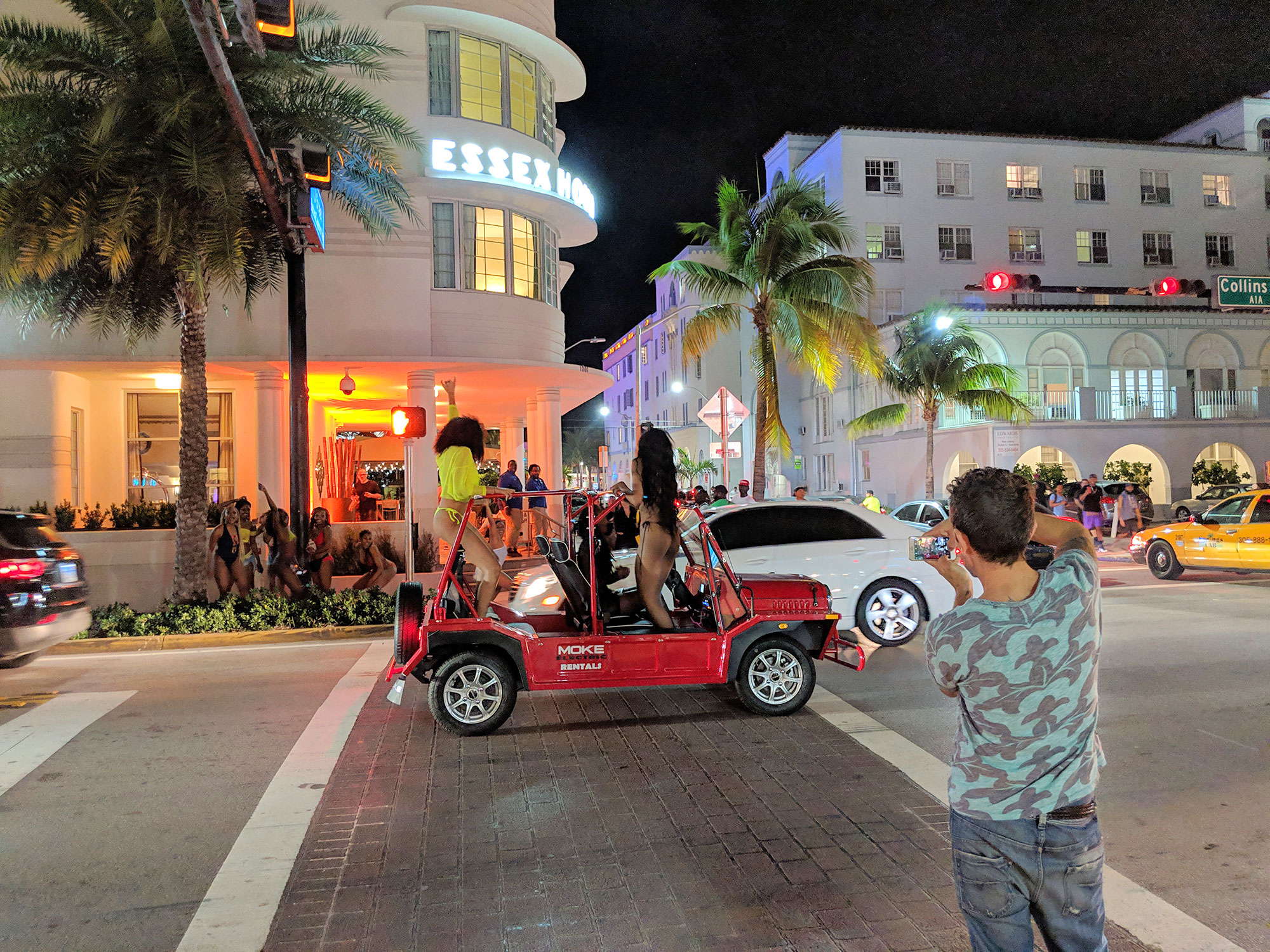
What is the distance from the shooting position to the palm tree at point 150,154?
11.4 m

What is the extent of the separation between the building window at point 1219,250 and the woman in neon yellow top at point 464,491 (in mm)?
47744

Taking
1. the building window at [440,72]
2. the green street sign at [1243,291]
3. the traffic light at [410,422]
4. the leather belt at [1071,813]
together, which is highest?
the building window at [440,72]

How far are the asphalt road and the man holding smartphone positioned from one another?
194 centimetres

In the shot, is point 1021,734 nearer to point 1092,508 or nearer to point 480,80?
point 480,80

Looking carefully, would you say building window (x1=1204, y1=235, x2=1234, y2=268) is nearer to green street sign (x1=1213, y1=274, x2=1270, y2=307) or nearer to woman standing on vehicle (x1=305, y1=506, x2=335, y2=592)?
green street sign (x1=1213, y1=274, x2=1270, y2=307)

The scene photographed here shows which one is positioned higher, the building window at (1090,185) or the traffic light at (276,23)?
the building window at (1090,185)

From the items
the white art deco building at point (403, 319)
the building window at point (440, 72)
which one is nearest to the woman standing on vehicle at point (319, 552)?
the white art deco building at point (403, 319)

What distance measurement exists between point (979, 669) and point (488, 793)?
3.95 metres

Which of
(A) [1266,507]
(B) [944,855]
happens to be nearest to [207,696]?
(B) [944,855]

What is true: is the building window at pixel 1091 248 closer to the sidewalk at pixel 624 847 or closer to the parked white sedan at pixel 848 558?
the parked white sedan at pixel 848 558

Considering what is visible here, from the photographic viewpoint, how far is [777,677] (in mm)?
7441

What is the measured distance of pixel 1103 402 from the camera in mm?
Result: 33969

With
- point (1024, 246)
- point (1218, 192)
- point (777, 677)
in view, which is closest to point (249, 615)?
point (777, 677)

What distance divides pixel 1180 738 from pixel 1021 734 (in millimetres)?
5173
